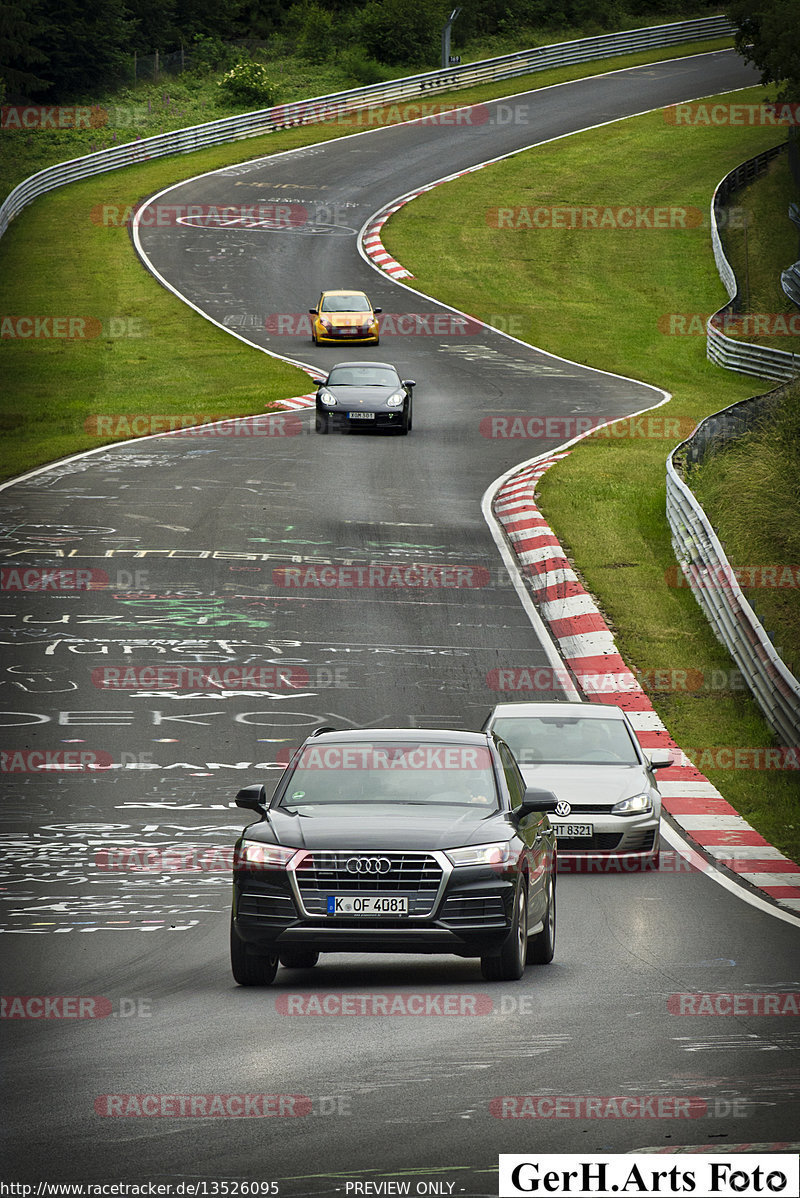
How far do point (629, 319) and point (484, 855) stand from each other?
45.2 metres

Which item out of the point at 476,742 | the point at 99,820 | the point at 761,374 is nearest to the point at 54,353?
the point at 761,374

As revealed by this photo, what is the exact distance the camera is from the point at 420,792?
10539 mm

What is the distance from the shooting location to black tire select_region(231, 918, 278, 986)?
9812 millimetres

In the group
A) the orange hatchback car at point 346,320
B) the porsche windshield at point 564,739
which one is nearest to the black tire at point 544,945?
the porsche windshield at point 564,739

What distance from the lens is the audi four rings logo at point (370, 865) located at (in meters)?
9.63

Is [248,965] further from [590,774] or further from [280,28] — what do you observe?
[280,28]

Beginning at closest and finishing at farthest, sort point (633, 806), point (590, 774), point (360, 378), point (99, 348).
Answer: point (633, 806), point (590, 774), point (360, 378), point (99, 348)

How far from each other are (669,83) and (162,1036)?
261 ft

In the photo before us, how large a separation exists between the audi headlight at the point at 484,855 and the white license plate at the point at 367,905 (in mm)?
387

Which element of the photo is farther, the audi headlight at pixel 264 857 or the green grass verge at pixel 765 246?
the green grass verge at pixel 765 246

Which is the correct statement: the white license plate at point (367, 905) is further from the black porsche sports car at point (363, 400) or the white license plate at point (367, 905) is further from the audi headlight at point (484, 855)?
the black porsche sports car at point (363, 400)

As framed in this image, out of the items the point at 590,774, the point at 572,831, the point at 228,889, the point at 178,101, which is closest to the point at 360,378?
the point at 590,774

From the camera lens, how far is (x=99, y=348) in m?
46.8

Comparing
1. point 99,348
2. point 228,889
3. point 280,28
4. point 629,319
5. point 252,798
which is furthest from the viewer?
point 280,28
